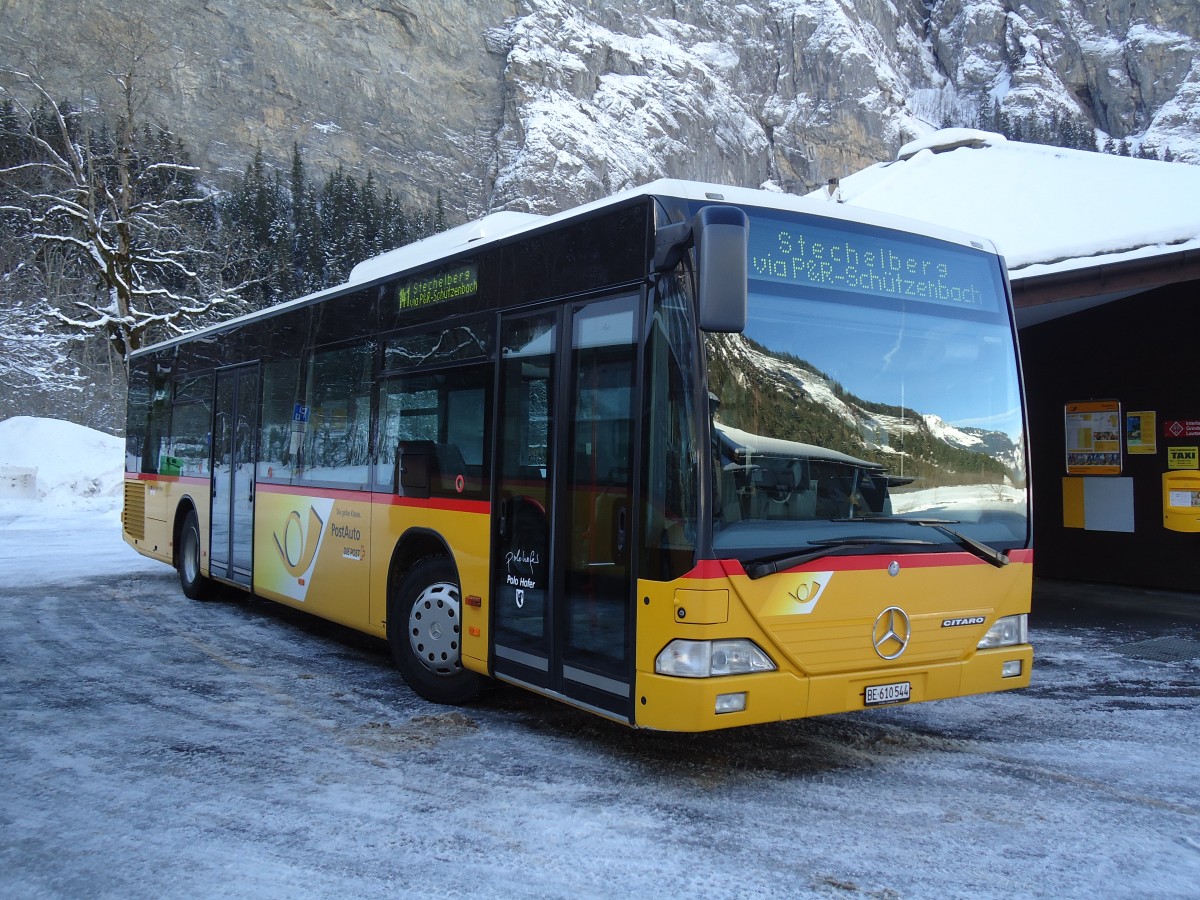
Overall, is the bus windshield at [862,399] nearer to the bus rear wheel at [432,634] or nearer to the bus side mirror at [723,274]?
the bus side mirror at [723,274]

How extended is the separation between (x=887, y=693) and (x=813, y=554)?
840 mm

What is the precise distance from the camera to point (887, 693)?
4805mm

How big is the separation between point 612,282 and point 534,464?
3.57 feet

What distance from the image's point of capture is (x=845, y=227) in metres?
5.04

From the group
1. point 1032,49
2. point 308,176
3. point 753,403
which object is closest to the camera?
point 753,403

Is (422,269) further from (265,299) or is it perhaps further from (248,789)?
(265,299)

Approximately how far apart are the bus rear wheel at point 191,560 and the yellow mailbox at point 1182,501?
10.5 metres

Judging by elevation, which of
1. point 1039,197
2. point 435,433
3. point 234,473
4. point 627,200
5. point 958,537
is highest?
point 1039,197

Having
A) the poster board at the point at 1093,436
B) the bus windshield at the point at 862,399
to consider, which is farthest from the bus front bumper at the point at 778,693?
the poster board at the point at 1093,436

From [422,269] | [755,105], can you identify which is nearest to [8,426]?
[422,269]

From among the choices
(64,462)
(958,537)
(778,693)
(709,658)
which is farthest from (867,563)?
(64,462)

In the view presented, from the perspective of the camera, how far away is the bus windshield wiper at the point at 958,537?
4.83 meters

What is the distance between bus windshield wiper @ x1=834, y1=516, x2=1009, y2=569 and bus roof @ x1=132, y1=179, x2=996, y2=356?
1521 millimetres

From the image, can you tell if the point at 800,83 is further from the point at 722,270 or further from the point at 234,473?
the point at 722,270
